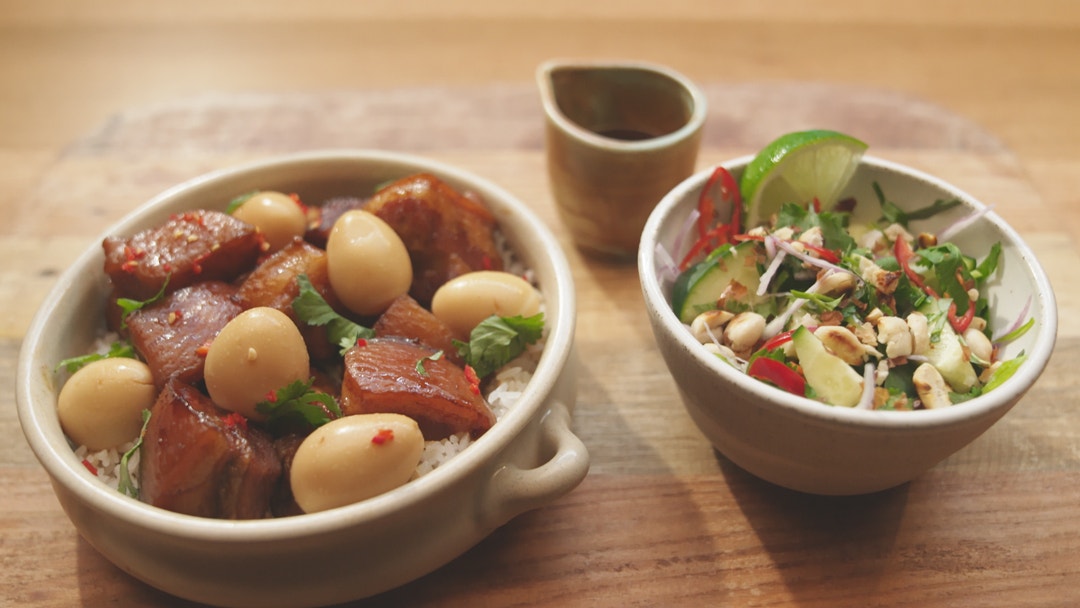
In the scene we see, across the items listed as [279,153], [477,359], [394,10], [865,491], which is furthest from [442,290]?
[394,10]

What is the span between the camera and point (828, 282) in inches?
50.4

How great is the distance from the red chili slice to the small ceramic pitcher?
0.59 metres

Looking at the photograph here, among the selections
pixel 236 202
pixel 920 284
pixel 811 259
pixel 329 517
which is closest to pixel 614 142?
pixel 811 259

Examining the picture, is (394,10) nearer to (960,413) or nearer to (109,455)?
(109,455)

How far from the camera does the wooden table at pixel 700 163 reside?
3.96 ft

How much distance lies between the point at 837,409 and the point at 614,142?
2.54 ft

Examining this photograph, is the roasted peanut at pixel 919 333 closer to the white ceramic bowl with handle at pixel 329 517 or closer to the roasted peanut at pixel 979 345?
the roasted peanut at pixel 979 345

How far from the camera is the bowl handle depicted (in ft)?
3.59

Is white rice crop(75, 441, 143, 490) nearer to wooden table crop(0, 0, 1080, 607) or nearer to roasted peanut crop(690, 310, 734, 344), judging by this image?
wooden table crop(0, 0, 1080, 607)

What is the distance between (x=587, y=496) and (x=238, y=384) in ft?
1.80

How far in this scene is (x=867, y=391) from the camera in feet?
3.73

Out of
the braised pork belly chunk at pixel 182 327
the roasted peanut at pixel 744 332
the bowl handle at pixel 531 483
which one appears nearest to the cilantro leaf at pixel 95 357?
the braised pork belly chunk at pixel 182 327

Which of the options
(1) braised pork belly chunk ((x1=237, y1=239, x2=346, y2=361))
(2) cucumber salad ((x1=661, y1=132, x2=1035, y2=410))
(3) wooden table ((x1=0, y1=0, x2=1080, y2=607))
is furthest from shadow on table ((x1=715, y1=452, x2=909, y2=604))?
(1) braised pork belly chunk ((x1=237, y1=239, x2=346, y2=361))

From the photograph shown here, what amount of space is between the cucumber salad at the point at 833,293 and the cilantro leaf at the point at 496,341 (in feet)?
0.80
